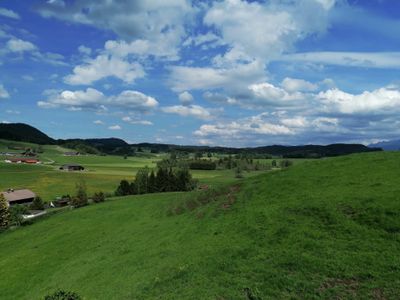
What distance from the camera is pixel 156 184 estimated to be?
12281 cm

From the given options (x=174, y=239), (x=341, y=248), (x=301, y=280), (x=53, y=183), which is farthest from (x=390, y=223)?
(x=53, y=183)

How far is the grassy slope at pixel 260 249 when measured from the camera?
65.6 feet

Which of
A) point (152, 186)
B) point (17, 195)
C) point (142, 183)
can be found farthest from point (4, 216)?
point (152, 186)

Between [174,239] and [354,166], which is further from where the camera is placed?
[354,166]

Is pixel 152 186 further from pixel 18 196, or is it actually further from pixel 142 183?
pixel 18 196

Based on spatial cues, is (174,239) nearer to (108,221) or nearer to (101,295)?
(101,295)

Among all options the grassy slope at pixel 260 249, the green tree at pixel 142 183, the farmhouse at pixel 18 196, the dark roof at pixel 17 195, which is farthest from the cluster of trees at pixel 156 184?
the grassy slope at pixel 260 249

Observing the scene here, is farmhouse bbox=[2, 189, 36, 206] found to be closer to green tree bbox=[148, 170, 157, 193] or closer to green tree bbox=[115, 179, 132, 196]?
green tree bbox=[115, 179, 132, 196]

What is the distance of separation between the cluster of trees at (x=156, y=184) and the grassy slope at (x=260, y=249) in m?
71.3

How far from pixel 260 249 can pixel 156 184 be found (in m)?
100

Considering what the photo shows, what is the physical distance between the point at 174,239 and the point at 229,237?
628cm

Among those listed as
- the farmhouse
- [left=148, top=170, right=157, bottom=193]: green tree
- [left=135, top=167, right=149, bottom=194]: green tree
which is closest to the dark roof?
the farmhouse

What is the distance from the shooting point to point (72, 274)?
3155 cm

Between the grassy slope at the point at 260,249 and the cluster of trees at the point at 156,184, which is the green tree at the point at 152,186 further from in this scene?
the grassy slope at the point at 260,249
